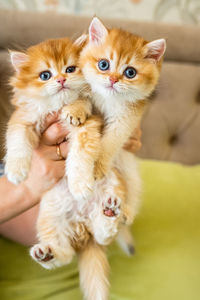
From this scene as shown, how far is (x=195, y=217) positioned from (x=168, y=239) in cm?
19

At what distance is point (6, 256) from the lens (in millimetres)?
1043

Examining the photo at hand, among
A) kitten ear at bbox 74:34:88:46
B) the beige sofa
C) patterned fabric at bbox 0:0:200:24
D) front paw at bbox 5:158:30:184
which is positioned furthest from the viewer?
patterned fabric at bbox 0:0:200:24

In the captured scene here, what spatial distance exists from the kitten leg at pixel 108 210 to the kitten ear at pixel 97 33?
1.25 ft

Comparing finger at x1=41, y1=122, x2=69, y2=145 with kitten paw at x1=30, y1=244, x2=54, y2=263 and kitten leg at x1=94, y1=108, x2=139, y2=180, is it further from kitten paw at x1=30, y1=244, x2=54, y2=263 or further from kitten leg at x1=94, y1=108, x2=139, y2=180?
kitten paw at x1=30, y1=244, x2=54, y2=263

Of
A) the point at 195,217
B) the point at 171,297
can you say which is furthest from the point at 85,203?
the point at 195,217

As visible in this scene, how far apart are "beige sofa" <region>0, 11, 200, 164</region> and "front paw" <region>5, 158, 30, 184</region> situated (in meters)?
0.59

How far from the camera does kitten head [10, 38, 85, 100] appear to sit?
31.9 inches

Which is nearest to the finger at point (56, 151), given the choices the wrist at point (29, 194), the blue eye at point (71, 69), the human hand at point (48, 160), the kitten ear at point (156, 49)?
the human hand at point (48, 160)

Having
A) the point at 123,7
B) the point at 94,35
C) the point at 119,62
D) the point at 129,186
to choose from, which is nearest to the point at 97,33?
the point at 94,35

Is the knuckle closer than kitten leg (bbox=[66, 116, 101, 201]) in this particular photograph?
No

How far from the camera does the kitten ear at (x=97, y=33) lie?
83 cm

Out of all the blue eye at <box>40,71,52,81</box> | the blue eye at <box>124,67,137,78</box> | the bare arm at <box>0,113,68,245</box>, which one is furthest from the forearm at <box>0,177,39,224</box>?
the blue eye at <box>124,67,137,78</box>

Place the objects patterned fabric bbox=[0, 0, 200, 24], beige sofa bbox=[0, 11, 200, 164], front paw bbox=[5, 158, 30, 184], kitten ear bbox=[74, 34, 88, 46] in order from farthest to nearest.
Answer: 1. patterned fabric bbox=[0, 0, 200, 24]
2. beige sofa bbox=[0, 11, 200, 164]
3. kitten ear bbox=[74, 34, 88, 46]
4. front paw bbox=[5, 158, 30, 184]

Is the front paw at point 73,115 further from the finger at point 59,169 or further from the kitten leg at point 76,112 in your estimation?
the finger at point 59,169
